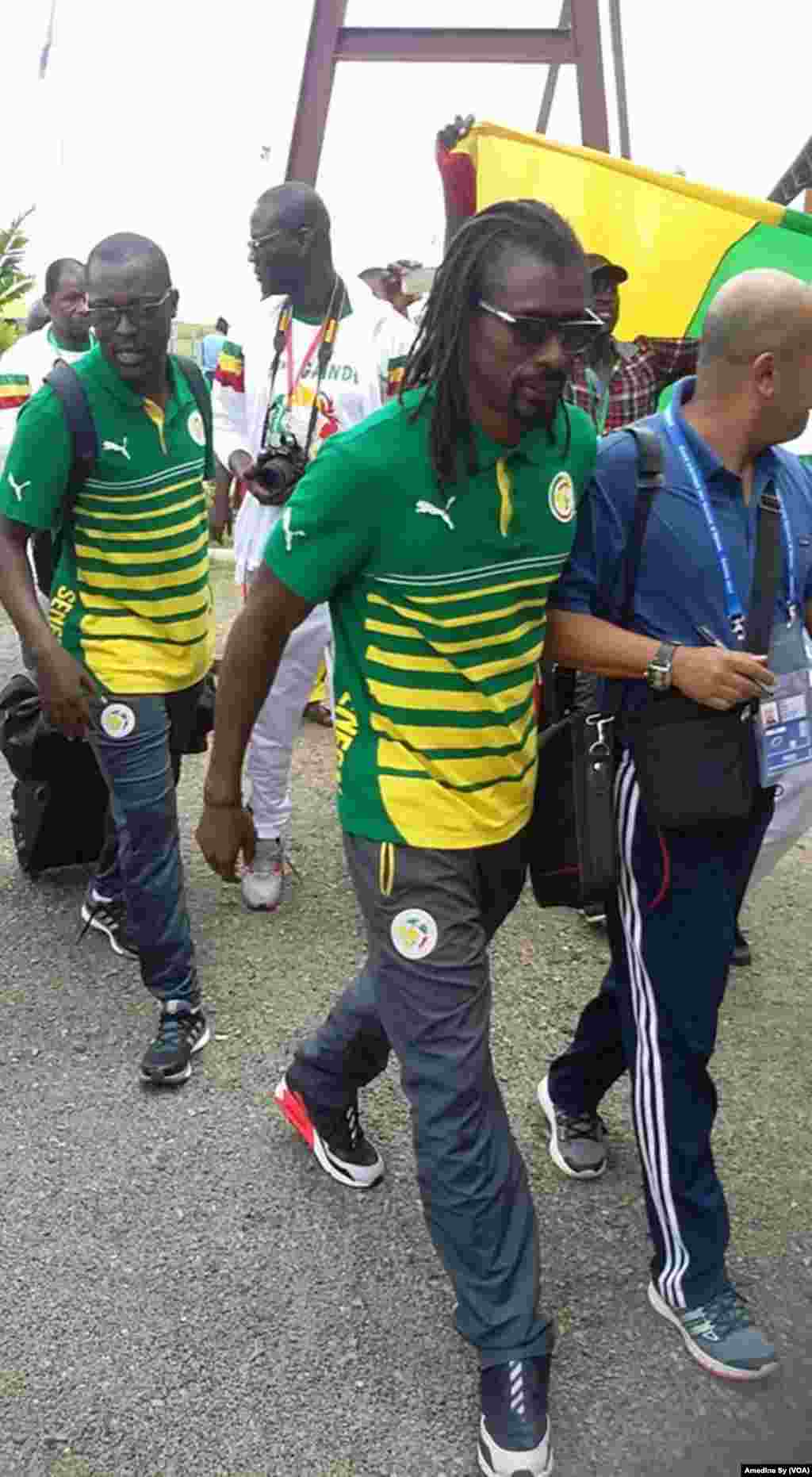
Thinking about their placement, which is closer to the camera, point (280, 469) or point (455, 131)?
point (280, 469)

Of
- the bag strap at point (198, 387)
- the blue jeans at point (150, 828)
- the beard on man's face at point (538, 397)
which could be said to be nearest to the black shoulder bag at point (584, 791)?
the beard on man's face at point (538, 397)

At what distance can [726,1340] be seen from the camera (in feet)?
8.50

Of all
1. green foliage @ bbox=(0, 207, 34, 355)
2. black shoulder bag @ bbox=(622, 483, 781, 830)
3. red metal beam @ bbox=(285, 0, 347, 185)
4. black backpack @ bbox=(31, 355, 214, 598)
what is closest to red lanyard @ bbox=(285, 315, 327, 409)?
black backpack @ bbox=(31, 355, 214, 598)

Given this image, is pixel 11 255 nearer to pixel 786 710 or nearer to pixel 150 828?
pixel 150 828

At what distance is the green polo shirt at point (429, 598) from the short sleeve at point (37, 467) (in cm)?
118

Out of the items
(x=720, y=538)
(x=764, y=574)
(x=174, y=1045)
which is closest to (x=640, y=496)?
(x=720, y=538)

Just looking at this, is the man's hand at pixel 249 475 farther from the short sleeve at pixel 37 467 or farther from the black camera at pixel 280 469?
the short sleeve at pixel 37 467

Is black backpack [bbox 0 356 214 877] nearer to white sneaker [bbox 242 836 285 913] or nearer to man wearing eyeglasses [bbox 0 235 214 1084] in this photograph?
white sneaker [bbox 242 836 285 913]

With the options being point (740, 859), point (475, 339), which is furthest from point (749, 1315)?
point (475, 339)

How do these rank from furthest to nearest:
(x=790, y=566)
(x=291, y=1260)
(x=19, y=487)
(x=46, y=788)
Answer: (x=46, y=788), (x=19, y=487), (x=291, y=1260), (x=790, y=566)

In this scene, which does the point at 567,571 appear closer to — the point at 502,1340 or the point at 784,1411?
the point at 502,1340

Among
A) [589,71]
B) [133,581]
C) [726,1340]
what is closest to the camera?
[726,1340]

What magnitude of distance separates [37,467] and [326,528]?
1.33 metres

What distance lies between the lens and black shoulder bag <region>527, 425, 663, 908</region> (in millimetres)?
2391
